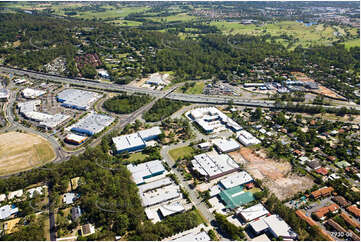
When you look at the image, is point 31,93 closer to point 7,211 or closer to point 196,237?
point 7,211

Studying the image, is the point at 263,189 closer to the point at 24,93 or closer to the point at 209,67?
the point at 209,67

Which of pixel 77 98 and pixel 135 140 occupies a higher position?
pixel 77 98

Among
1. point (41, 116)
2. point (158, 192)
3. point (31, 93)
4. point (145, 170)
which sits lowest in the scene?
point (158, 192)

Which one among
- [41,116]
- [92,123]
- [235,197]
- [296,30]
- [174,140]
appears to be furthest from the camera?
[296,30]

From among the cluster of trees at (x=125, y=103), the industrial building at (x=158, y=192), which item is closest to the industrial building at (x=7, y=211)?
the industrial building at (x=158, y=192)

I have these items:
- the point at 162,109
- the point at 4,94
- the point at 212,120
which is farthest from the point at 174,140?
the point at 4,94

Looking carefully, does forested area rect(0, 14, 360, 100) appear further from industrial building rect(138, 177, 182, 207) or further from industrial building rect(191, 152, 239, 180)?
industrial building rect(138, 177, 182, 207)

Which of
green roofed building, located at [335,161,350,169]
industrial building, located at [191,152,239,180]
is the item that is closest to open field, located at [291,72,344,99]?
green roofed building, located at [335,161,350,169]
